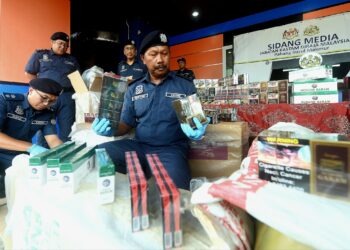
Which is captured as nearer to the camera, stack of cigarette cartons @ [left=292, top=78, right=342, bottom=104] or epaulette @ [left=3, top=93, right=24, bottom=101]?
epaulette @ [left=3, top=93, right=24, bottom=101]

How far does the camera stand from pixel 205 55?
18.7 feet

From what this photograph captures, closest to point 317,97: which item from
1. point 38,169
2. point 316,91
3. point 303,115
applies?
point 316,91

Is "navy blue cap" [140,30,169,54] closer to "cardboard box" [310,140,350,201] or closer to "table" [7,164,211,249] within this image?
"table" [7,164,211,249]

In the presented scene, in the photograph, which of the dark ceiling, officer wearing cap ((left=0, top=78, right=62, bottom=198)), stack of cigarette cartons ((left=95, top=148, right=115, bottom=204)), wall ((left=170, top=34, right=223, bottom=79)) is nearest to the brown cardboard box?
officer wearing cap ((left=0, top=78, right=62, bottom=198))

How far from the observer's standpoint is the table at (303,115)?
155 centimetres

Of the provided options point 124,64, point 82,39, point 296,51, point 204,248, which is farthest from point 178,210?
point 82,39

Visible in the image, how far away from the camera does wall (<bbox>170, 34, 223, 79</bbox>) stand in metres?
5.46

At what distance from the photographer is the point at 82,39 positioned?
15.9 ft

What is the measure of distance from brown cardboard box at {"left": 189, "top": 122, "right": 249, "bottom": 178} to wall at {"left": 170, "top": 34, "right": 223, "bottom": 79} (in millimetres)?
4102

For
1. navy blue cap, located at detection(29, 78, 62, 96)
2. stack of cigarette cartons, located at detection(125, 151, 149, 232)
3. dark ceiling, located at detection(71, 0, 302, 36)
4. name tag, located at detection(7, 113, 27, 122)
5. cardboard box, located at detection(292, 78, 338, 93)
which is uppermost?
dark ceiling, located at detection(71, 0, 302, 36)

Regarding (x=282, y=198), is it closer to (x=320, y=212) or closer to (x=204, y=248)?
(x=320, y=212)

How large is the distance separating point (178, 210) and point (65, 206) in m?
0.32

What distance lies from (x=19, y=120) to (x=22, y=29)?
201cm

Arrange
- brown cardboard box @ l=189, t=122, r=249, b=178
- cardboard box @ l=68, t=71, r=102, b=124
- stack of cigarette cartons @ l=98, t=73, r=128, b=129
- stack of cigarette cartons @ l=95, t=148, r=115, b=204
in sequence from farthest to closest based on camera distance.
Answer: cardboard box @ l=68, t=71, r=102, b=124 < brown cardboard box @ l=189, t=122, r=249, b=178 < stack of cigarette cartons @ l=98, t=73, r=128, b=129 < stack of cigarette cartons @ l=95, t=148, r=115, b=204
